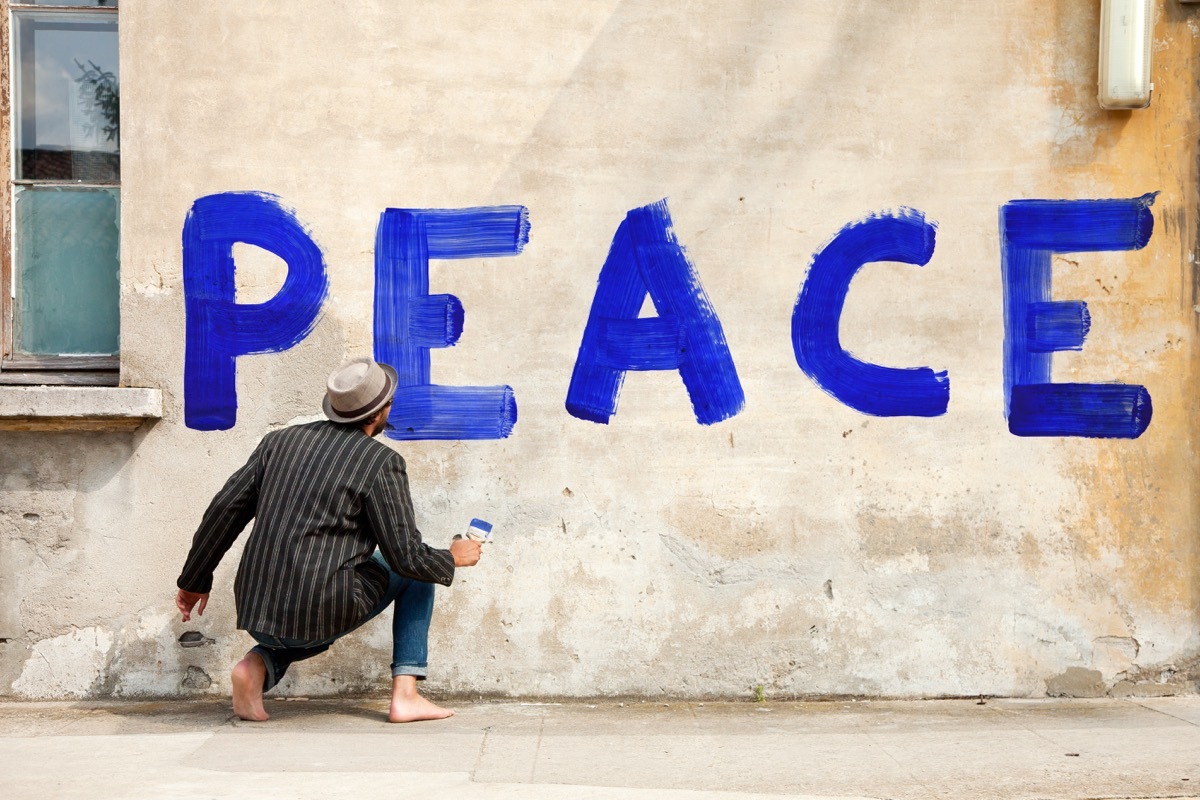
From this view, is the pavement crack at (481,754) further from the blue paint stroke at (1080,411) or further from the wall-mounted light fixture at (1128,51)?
the wall-mounted light fixture at (1128,51)

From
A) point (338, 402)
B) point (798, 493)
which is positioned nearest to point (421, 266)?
point (338, 402)

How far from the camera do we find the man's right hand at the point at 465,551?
409 centimetres

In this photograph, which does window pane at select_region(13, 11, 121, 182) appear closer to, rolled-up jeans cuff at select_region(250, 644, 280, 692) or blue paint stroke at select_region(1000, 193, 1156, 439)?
rolled-up jeans cuff at select_region(250, 644, 280, 692)

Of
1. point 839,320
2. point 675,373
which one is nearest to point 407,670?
point 675,373

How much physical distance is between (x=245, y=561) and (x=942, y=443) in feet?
8.79

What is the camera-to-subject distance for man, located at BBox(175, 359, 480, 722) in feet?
12.9

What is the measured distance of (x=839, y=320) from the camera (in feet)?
15.2

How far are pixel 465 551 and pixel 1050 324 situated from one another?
247cm

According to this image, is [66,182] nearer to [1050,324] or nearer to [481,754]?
[481,754]

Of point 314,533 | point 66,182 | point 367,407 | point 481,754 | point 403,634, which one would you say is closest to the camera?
point 481,754

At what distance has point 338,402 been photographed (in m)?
4.02

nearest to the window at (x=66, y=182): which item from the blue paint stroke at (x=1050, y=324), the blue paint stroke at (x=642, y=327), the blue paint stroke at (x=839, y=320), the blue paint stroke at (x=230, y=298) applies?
the blue paint stroke at (x=230, y=298)

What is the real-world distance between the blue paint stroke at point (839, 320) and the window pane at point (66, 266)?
2769 millimetres

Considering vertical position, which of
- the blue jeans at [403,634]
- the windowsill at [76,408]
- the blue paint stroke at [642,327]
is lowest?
the blue jeans at [403,634]
